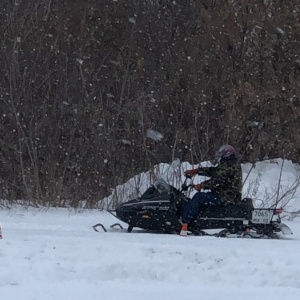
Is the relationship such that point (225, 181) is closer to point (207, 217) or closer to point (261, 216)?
point (207, 217)

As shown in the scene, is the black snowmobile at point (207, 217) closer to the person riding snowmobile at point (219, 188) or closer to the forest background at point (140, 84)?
the person riding snowmobile at point (219, 188)

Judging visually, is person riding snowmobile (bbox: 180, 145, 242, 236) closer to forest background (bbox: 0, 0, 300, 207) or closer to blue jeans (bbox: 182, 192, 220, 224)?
blue jeans (bbox: 182, 192, 220, 224)

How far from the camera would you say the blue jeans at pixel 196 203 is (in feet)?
35.3

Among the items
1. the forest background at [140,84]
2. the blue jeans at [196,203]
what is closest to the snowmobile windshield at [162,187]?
the blue jeans at [196,203]

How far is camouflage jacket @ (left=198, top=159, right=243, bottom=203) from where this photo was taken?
35.6 ft

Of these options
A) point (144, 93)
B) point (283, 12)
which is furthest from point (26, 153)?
point (283, 12)

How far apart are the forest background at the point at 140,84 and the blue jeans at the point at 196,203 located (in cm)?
617

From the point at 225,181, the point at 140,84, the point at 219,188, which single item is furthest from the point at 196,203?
the point at 140,84

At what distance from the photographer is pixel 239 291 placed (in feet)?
23.6

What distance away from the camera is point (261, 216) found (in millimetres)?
10766

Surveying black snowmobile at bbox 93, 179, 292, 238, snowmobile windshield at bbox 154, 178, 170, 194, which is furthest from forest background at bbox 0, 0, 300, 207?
black snowmobile at bbox 93, 179, 292, 238

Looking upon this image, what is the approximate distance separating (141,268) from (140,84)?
12.9 m

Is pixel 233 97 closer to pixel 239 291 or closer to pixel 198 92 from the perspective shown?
pixel 198 92

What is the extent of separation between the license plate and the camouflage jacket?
1.13 feet
